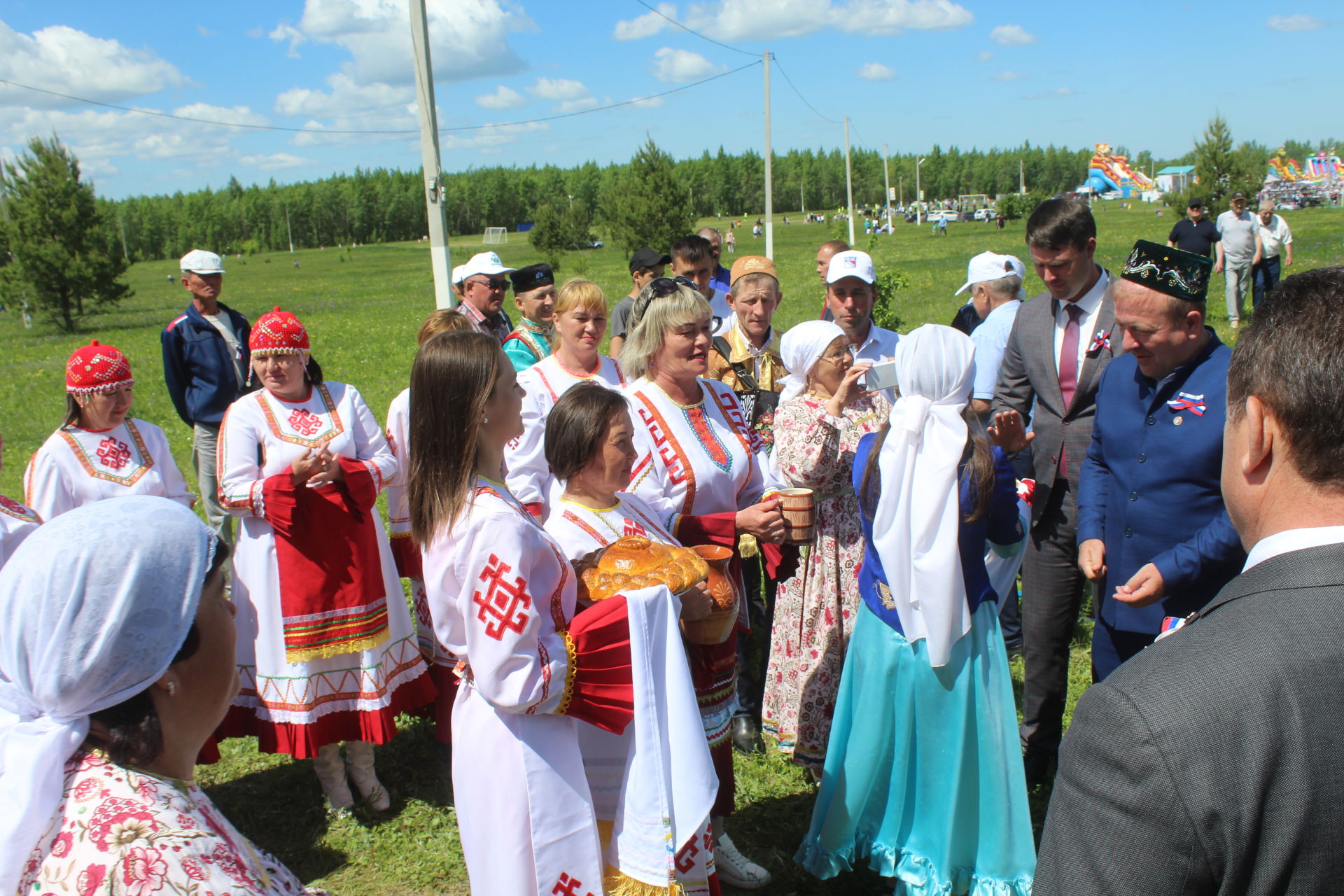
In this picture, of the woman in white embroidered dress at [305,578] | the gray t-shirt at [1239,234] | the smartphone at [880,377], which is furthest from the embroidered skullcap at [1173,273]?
the gray t-shirt at [1239,234]

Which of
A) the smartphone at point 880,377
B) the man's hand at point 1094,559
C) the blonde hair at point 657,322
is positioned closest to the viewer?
the man's hand at point 1094,559

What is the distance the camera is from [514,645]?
235 cm

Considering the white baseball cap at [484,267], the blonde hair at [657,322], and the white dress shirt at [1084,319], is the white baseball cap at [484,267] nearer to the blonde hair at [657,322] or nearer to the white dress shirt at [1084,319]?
the blonde hair at [657,322]

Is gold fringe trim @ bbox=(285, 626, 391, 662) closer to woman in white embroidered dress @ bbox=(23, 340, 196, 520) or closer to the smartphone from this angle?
woman in white embroidered dress @ bbox=(23, 340, 196, 520)

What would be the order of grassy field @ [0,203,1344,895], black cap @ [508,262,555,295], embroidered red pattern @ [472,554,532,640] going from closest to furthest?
embroidered red pattern @ [472,554,532,640] → grassy field @ [0,203,1344,895] → black cap @ [508,262,555,295]

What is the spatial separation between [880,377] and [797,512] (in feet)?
3.39

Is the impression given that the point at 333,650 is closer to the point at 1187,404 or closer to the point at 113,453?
the point at 113,453

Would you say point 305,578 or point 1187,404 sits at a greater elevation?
point 1187,404

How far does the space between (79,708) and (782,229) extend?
8336cm

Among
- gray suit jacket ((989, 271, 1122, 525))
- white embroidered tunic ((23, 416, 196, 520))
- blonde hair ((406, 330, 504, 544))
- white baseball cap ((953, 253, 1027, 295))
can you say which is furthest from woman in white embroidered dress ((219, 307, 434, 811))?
white baseball cap ((953, 253, 1027, 295))

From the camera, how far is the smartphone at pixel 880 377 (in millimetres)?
4094

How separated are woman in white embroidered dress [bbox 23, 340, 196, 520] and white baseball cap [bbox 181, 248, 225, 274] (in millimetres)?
2599

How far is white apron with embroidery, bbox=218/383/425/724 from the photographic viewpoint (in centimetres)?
405

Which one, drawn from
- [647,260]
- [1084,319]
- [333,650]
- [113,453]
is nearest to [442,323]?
[113,453]
